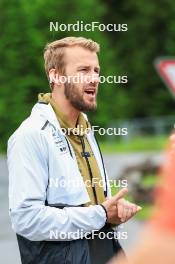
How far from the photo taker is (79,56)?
3402 mm

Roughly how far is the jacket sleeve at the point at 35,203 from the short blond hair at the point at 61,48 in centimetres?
31

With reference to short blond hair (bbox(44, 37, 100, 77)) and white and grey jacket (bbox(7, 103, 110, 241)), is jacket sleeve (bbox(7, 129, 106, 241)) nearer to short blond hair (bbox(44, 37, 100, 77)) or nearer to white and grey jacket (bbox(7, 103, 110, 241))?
white and grey jacket (bbox(7, 103, 110, 241))

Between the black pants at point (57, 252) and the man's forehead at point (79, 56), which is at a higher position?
the man's forehead at point (79, 56)

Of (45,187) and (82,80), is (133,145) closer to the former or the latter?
(82,80)

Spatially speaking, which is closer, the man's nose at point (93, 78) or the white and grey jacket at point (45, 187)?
the white and grey jacket at point (45, 187)

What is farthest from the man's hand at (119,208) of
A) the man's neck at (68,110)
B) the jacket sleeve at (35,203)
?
the man's neck at (68,110)

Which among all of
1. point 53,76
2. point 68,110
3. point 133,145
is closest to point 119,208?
point 68,110

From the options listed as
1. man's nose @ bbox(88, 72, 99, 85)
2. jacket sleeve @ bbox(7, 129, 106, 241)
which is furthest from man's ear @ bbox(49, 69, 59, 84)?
jacket sleeve @ bbox(7, 129, 106, 241)

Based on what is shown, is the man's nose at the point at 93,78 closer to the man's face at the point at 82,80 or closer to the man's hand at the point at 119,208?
the man's face at the point at 82,80

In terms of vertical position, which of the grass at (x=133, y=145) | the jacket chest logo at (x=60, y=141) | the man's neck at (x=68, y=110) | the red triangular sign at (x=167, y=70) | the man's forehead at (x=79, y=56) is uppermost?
the red triangular sign at (x=167, y=70)

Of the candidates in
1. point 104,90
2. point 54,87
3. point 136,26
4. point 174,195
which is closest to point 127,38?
point 136,26

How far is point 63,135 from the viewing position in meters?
3.27

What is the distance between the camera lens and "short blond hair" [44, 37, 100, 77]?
11.1 ft

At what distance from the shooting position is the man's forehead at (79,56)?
11.1ft
